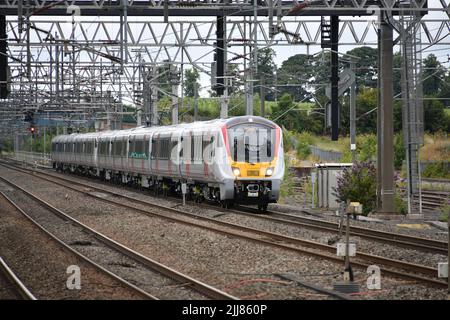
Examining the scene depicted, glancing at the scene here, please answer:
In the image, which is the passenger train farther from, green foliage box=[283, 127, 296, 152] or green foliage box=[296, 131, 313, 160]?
green foliage box=[296, 131, 313, 160]

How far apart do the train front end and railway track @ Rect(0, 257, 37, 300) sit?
10.7 m

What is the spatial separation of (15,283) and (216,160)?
12.5 m

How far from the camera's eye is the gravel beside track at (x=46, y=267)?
11.4m

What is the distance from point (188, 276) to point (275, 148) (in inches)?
479

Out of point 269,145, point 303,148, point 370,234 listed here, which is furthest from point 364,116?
point 370,234

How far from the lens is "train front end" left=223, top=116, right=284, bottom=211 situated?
24.0m

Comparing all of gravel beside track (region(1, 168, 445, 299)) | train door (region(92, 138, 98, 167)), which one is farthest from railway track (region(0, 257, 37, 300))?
train door (region(92, 138, 98, 167))

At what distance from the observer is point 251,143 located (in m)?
24.2

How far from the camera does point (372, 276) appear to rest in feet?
39.2

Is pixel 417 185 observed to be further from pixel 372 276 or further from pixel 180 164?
pixel 372 276

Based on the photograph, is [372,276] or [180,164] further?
[180,164]

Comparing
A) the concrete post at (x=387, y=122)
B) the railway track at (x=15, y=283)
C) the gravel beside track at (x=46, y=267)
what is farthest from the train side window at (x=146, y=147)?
the railway track at (x=15, y=283)

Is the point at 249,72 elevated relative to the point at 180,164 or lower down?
elevated
